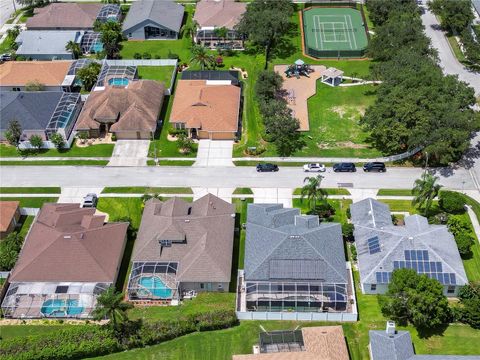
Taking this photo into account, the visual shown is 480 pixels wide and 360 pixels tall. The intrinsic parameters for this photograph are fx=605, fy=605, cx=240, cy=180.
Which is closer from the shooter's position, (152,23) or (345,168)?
(345,168)

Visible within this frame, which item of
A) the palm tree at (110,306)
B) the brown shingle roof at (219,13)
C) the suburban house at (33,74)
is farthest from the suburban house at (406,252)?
the suburban house at (33,74)

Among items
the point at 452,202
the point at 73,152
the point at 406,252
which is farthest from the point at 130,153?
the point at 452,202

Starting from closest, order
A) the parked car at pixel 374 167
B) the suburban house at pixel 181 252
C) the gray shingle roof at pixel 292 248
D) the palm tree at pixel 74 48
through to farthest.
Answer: the gray shingle roof at pixel 292 248
the suburban house at pixel 181 252
the parked car at pixel 374 167
the palm tree at pixel 74 48

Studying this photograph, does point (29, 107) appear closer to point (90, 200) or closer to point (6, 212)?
point (6, 212)

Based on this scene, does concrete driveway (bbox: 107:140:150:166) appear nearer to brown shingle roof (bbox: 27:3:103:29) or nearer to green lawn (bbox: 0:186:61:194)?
green lawn (bbox: 0:186:61:194)

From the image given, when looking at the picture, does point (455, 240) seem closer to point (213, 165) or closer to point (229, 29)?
point (213, 165)

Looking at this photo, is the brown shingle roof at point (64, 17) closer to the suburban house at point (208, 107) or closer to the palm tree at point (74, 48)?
the palm tree at point (74, 48)
